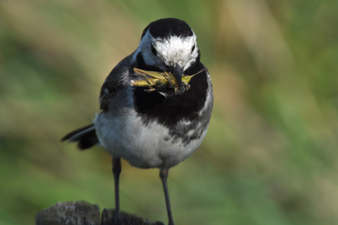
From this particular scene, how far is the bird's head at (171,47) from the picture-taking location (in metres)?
3.70

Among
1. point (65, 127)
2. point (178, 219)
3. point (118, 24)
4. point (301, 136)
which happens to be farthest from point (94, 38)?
point (301, 136)

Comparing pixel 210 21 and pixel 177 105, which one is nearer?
pixel 177 105

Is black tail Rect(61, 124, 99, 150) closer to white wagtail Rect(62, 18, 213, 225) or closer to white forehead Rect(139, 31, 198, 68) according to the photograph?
white wagtail Rect(62, 18, 213, 225)

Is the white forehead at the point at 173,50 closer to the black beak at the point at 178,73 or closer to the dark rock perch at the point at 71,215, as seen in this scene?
the black beak at the point at 178,73

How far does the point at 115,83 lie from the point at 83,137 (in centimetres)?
133

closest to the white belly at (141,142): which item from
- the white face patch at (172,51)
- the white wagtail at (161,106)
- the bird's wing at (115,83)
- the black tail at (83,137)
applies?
the white wagtail at (161,106)

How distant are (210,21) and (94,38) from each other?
173 cm

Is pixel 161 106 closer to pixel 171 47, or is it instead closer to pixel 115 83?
pixel 171 47

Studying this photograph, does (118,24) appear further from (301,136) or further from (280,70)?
(301,136)

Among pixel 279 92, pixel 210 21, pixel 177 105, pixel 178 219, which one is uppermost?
pixel 210 21

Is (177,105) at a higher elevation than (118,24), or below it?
below

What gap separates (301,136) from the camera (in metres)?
6.53

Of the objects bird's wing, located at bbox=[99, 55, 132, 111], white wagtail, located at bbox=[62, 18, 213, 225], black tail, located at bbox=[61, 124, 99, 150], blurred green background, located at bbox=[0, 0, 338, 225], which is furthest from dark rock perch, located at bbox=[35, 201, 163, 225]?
blurred green background, located at bbox=[0, 0, 338, 225]

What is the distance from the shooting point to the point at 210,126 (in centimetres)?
649
